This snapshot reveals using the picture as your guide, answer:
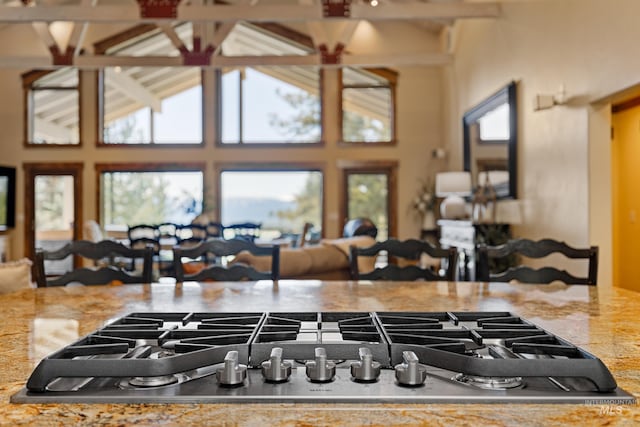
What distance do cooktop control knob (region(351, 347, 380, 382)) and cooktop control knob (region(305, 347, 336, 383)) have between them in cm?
3

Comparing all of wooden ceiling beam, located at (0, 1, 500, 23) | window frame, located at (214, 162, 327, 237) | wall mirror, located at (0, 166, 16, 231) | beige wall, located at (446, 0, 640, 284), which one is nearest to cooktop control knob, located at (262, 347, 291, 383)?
beige wall, located at (446, 0, 640, 284)

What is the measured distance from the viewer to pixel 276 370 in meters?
0.80

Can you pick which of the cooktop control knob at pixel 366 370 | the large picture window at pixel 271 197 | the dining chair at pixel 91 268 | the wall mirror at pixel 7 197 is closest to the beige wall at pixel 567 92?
the dining chair at pixel 91 268

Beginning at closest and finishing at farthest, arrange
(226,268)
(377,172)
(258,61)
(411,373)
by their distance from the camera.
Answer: (411,373), (226,268), (258,61), (377,172)

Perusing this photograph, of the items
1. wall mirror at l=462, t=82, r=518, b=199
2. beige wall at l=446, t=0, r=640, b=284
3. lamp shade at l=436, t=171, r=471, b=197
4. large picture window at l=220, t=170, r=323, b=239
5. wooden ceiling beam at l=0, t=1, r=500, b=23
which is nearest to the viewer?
beige wall at l=446, t=0, r=640, b=284

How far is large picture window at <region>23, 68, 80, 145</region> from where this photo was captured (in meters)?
10.4

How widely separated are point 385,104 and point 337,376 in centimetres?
972

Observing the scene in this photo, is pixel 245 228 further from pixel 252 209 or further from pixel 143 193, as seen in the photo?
pixel 143 193

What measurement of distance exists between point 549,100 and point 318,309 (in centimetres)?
420

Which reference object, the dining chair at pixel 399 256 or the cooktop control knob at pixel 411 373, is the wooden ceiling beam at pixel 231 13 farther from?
the cooktop control knob at pixel 411 373

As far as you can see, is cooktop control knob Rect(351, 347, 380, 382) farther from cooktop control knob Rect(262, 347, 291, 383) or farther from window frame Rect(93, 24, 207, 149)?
window frame Rect(93, 24, 207, 149)

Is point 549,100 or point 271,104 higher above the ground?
point 271,104

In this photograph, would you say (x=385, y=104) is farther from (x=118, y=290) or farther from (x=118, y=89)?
(x=118, y=290)

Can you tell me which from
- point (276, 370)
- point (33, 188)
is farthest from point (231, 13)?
point (276, 370)
